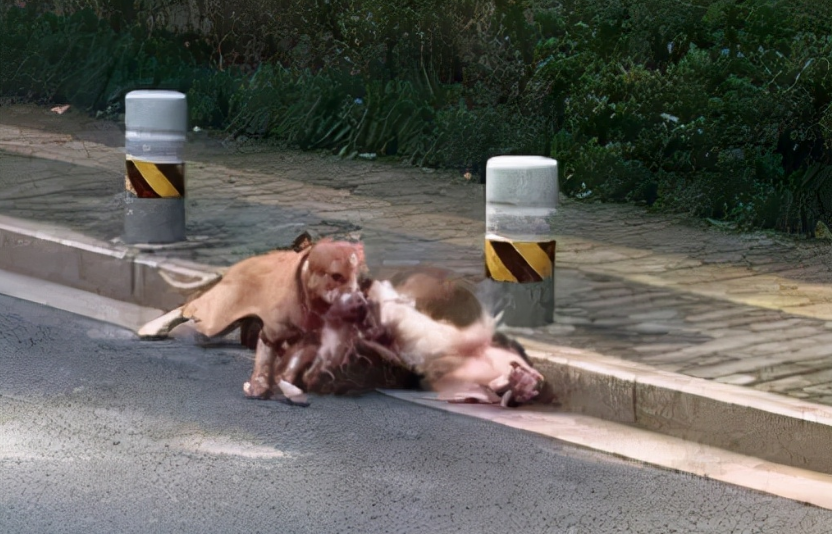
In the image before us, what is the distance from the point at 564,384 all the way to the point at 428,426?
2.43 feet

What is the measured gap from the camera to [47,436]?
546cm

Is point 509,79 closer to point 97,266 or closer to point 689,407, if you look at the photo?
point 97,266

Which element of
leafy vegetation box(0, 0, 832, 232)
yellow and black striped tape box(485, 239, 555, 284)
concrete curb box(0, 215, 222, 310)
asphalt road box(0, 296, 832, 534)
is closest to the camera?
asphalt road box(0, 296, 832, 534)

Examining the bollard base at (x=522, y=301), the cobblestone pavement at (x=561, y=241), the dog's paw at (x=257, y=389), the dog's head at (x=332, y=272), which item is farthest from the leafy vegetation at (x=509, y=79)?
the dog's paw at (x=257, y=389)

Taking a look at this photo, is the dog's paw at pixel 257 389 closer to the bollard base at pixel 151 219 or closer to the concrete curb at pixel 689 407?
the concrete curb at pixel 689 407

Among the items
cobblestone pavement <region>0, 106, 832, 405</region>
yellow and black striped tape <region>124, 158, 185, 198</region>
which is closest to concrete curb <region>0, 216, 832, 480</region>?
cobblestone pavement <region>0, 106, 832, 405</region>

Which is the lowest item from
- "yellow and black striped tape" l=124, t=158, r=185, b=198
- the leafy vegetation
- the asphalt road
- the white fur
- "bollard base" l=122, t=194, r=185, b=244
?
the asphalt road

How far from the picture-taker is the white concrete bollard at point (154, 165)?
839 centimetres

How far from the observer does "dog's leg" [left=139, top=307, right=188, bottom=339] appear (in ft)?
23.7

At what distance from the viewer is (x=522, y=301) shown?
22.5 ft

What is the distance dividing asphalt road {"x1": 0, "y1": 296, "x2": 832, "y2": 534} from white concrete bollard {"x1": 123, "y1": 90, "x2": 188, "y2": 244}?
7.27 ft

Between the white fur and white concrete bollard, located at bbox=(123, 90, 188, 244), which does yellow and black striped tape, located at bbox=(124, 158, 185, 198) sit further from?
the white fur

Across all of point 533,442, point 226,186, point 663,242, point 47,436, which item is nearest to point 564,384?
point 533,442

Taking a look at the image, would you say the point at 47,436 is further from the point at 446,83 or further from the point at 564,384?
the point at 446,83
